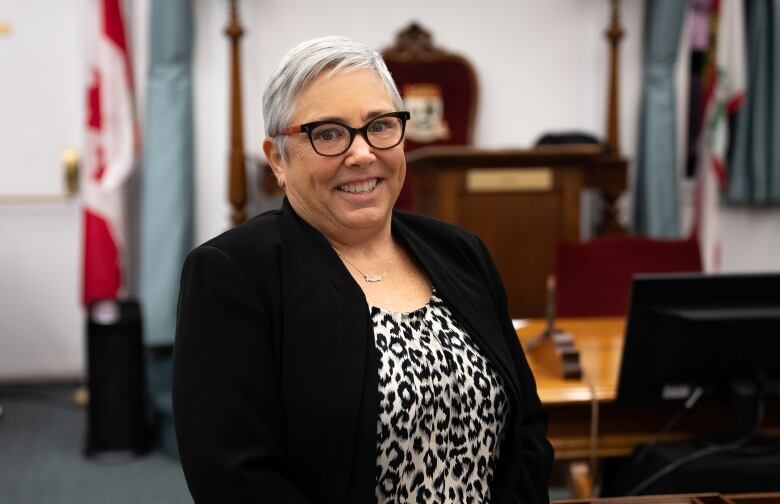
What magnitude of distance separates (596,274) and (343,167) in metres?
1.76

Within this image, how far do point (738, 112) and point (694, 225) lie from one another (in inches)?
26.7

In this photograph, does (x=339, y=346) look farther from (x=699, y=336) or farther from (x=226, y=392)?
(x=699, y=336)

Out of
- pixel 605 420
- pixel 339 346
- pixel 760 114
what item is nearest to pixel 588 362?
pixel 605 420

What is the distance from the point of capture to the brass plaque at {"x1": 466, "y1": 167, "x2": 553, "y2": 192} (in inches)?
148

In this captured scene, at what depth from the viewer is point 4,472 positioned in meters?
3.55

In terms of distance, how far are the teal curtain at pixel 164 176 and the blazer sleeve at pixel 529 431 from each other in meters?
3.07

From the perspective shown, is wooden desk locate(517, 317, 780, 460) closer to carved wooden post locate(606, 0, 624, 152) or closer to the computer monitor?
the computer monitor

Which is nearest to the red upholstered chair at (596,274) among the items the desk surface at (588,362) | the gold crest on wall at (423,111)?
the desk surface at (588,362)

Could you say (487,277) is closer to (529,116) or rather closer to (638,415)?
(638,415)

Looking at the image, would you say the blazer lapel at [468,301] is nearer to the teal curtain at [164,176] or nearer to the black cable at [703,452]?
the black cable at [703,452]

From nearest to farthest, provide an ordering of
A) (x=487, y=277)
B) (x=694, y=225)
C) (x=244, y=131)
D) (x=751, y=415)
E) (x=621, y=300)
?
(x=487, y=277) → (x=751, y=415) → (x=621, y=300) → (x=244, y=131) → (x=694, y=225)

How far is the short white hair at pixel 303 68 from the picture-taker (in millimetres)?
1365

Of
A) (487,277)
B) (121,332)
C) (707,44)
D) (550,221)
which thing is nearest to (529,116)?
(707,44)

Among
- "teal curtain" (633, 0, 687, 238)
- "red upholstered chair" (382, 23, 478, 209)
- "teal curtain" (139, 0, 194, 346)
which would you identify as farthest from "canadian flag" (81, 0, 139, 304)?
"teal curtain" (633, 0, 687, 238)
